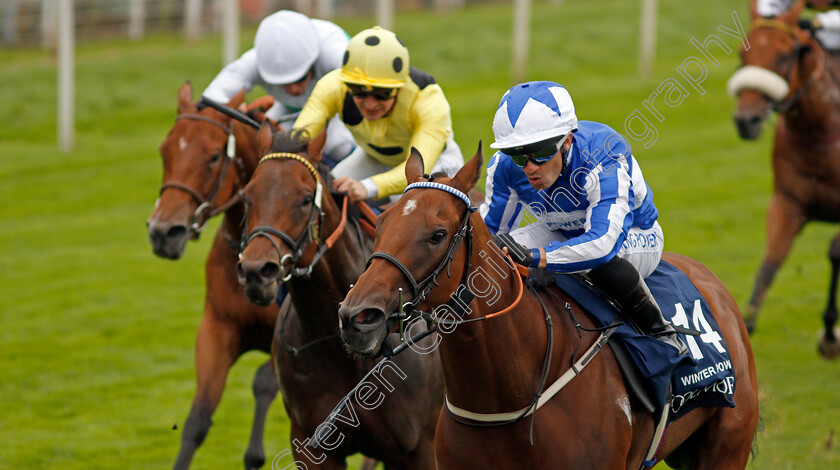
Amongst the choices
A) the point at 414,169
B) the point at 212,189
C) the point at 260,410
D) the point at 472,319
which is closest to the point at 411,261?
the point at 472,319

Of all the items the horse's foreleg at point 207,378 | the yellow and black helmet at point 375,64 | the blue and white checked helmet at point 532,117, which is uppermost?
the blue and white checked helmet at point 532,117

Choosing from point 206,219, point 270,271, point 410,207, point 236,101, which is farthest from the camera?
point 236,101

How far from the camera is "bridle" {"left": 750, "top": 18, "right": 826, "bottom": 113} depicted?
7.64 meters

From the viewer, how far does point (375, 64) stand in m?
4.72

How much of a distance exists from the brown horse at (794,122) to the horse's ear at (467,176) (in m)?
4.99

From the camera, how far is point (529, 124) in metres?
3.48

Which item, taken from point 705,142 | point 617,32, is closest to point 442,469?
point 705,142

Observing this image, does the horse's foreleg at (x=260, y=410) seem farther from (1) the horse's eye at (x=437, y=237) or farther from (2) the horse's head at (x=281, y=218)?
(1) the horse's eye at (x=437, y=237)

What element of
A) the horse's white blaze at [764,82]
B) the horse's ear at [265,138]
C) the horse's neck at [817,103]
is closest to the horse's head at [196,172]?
the horse's ear at [265,138]

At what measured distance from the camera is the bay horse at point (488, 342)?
301 cm

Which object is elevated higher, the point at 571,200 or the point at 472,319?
the point at 571,200

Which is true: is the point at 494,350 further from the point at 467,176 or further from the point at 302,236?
the point at 302,236

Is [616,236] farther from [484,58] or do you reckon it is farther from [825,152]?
[484,58]

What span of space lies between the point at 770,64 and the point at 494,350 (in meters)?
5.25
